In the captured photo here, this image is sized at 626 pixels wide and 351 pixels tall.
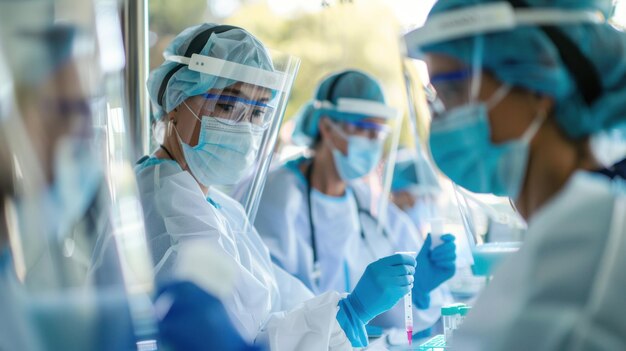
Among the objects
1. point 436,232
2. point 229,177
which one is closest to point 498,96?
point 229,177

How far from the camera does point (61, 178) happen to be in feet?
3.12

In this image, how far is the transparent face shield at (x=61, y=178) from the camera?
907 millimetres

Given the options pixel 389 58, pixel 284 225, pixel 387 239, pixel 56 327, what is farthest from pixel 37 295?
pixel 389 58

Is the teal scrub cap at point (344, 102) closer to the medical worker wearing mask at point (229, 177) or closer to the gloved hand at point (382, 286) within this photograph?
the medical worker wearing mask at point (229, 177)

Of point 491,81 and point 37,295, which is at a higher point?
point 491,81

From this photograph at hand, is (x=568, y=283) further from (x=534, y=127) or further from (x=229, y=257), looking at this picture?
(x=229, y=257)

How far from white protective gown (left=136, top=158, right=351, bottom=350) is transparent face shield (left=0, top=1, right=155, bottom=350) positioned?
1.85 feet

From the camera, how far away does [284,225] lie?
253 centimetres

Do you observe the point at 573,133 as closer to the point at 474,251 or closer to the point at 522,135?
the point at 522,135

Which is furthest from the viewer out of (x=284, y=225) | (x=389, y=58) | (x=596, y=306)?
(x=389, y=58)

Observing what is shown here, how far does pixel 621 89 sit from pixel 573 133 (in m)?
0.11

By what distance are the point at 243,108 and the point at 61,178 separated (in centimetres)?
91

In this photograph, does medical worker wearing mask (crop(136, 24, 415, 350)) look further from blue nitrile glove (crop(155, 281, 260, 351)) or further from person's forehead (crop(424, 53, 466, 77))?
person's forehead (crop(424, 53, 466, 77))

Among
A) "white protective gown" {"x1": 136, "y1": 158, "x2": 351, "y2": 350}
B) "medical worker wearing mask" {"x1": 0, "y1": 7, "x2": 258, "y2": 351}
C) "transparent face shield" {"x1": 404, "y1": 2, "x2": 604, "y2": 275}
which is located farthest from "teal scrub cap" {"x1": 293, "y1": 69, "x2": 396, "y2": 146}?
"medical worker wearing mask" {"x1": 0, "y1": 7, "x2": 258, "y2": 351}
